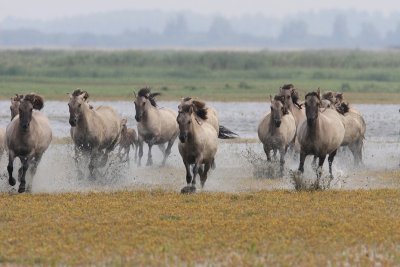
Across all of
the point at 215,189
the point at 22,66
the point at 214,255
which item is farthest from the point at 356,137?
the point at 22,66

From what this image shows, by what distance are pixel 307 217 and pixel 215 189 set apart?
A: 4889 mm

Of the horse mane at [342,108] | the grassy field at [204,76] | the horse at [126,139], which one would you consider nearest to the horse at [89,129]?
the horse at [126,139]

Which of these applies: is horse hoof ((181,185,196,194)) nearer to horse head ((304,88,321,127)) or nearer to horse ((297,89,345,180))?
horse ((297,89,345,180))

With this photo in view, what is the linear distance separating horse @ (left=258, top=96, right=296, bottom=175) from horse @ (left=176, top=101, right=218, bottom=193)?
264 cm

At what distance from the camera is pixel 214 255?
12.9 meters

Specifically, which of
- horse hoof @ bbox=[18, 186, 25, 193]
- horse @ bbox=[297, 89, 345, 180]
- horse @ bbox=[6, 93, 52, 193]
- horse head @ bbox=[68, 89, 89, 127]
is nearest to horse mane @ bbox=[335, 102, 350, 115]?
horse @ bbox=[297, 89, 345, 180]

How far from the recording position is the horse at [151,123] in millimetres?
26047

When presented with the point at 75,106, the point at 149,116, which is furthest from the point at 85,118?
the point at 149,116

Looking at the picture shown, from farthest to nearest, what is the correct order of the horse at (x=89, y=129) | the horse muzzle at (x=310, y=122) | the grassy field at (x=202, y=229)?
the horse at (x=89, y=129) → the horse muzzle at (x=310, y=122) → the grassy field at (x=202, y=229)

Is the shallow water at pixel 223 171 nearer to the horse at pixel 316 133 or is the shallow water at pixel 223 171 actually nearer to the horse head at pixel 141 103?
the horse at pixel 316 133

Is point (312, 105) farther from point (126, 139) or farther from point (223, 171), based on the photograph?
point (126, 139)

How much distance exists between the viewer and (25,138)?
1912cm

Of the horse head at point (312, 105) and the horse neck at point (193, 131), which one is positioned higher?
the horse head at point (312, 105)

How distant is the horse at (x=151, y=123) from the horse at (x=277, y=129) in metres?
3.74
